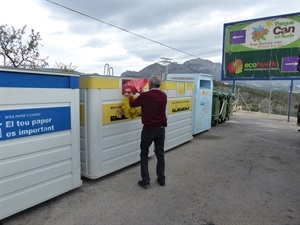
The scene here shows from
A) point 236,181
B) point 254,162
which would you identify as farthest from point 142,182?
point 254,162

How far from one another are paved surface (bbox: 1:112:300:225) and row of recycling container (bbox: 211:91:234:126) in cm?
423

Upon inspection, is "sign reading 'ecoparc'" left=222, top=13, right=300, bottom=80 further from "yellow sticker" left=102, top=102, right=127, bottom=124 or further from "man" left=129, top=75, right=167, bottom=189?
"yellow sticker" left=102, top=102, right=127, bottom=124

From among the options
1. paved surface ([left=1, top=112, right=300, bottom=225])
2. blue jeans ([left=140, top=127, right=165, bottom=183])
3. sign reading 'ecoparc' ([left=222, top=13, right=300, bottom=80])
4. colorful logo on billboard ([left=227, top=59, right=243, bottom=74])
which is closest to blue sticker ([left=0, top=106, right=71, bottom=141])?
paved surface ([left=1, top=112, right=300, bottom=225])

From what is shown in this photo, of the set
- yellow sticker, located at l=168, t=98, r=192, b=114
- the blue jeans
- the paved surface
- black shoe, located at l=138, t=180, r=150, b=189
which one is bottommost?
the paved surface

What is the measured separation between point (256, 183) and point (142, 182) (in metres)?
1.94

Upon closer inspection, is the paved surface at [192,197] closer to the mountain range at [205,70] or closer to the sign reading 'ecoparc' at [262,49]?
the mountain range at [205,70]

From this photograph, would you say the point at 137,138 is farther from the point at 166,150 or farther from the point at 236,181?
the point at 236,181

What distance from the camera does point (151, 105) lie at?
3.62 metres

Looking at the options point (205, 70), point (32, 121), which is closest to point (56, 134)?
point (32, 121)

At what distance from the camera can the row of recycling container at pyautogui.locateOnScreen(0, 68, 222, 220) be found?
2.68 metres

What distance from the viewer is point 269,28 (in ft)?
40.3

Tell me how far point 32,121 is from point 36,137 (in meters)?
0.21

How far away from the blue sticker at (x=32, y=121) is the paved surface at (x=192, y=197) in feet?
3.29

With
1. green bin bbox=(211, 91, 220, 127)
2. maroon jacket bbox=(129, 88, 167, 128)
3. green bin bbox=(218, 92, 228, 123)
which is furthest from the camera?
green bin bbox=(218, 92, 228, 123)
